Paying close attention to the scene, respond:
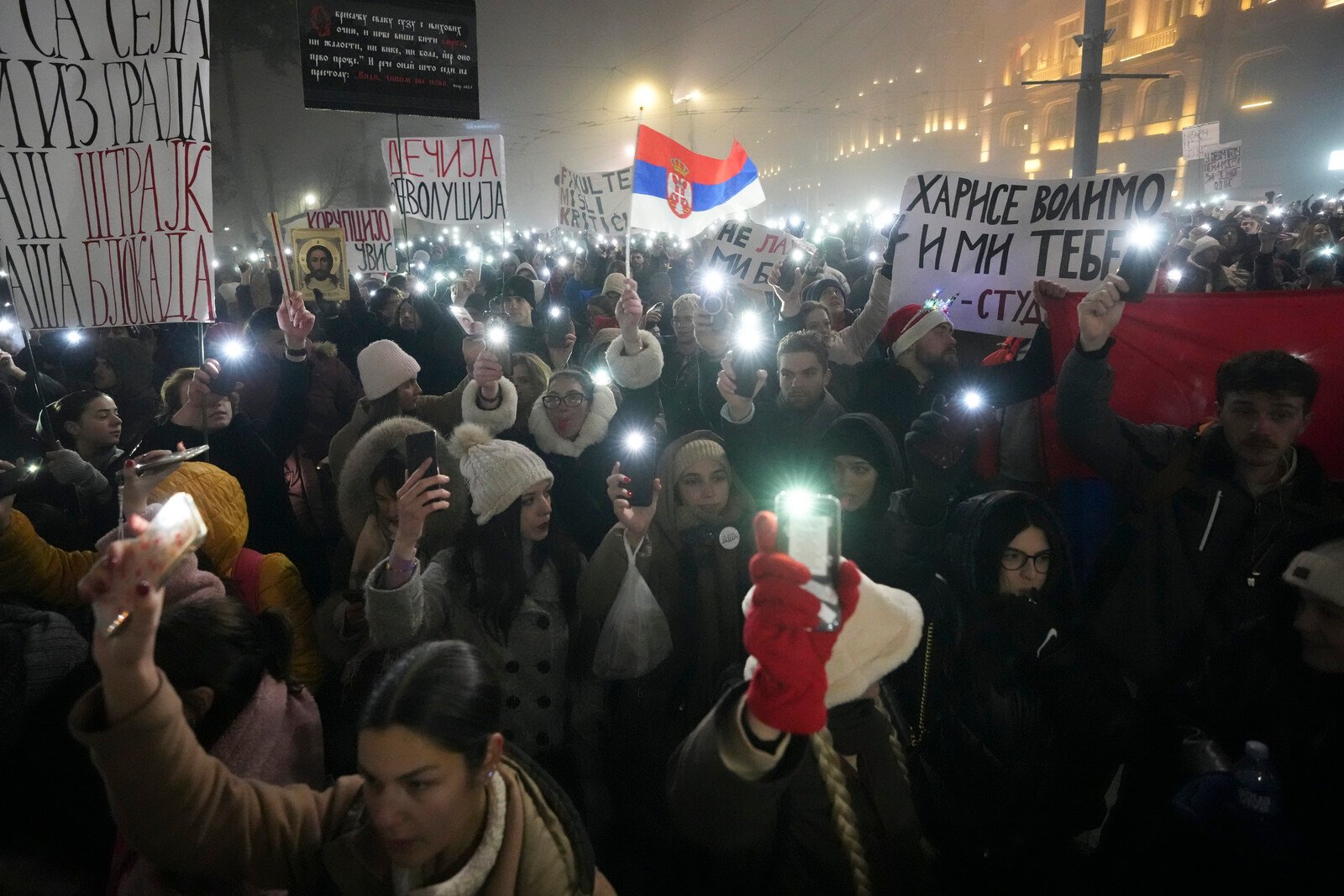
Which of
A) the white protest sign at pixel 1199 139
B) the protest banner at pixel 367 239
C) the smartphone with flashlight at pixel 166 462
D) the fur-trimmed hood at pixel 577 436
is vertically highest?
the white protest sign at pixel 1199 139

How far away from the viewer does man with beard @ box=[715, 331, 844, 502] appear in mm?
4282

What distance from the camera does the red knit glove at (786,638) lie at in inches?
52.7

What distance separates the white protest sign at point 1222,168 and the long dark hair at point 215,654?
18.5 m

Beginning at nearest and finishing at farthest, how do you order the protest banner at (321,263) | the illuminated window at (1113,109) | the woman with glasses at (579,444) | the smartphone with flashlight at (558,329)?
the woman with glasses at (579,444)
the smartphone with flashlight at (558,329)
the protest banner at (321,263)
the illuminated window at (1113,109)

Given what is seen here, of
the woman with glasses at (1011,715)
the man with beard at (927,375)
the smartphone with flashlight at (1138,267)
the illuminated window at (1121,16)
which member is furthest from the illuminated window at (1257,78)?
the woman with glasses at (1011,715)

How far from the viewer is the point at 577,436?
4371 millimetres

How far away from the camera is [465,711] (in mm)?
1788

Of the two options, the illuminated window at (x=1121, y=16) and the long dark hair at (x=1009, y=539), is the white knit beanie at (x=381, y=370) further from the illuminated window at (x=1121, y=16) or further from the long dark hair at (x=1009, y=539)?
the illuminated window at (x=1121, y=16)

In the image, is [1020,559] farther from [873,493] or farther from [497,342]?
[497,342]

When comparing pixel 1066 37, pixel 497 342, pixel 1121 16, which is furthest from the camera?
pixel 1066 37

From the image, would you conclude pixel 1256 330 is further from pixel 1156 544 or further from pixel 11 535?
pixel 11 535

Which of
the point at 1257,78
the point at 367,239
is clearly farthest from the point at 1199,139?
the point at 1257,78

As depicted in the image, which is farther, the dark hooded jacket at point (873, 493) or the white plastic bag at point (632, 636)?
the dark hooded jacket at point (873, 493)

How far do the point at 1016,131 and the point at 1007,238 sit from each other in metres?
64.8
